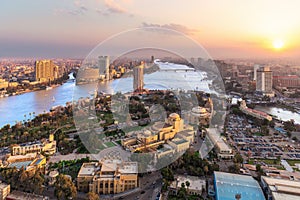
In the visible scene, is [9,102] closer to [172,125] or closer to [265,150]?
[172,125]

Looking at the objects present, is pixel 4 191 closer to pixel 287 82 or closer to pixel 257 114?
pixel 257 114

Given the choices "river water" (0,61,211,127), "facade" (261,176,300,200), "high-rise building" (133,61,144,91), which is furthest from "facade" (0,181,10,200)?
"high-rise building" (133,61,144,91)

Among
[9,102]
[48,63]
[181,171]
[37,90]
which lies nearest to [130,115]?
[181,171]

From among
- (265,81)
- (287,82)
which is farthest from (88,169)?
(287,82)

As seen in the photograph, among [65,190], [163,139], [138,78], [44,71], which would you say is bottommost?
[65,190]

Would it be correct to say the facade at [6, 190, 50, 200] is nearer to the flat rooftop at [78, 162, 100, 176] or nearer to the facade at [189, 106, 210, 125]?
the flat rooftop at [78, 162, 100, 176]

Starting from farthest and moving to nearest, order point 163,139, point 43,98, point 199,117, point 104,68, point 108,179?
1. point 104,68
2. point 43,98
3. point 199,117
4. point 163,139
5. point 108,179

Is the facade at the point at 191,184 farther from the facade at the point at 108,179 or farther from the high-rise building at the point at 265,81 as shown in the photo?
the high-rise building at the point at 265,81

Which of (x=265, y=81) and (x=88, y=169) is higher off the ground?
(x=265, y=81)

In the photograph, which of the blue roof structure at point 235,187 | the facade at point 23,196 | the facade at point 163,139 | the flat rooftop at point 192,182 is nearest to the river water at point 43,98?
the facade at point 23,196
